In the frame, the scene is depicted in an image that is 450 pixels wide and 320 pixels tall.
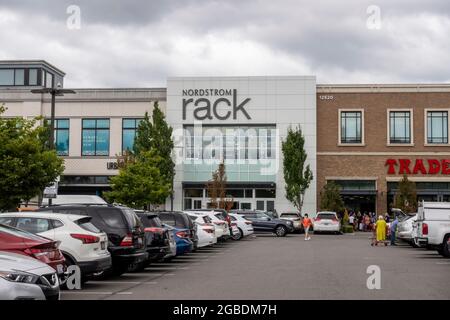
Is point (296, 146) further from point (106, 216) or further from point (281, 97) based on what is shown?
point (106, 216)

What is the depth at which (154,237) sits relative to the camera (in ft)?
60.3

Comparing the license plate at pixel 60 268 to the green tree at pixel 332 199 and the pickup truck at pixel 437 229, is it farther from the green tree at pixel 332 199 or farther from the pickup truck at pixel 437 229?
the green tree at pixel 332 199

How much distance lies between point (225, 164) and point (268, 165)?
338 cm

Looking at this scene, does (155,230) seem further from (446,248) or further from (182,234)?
(446,248)

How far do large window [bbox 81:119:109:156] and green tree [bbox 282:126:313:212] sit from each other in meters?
14.4

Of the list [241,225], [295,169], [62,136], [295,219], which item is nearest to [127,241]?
[241,225]

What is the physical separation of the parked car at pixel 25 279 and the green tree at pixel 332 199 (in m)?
42.5

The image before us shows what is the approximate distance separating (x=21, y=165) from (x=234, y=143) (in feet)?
107

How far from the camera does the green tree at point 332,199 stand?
51859 millimetres

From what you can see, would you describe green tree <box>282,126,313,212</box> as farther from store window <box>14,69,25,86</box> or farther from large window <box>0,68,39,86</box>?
store window <box>14,69,25,86</box>

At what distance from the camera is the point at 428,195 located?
56000 mm

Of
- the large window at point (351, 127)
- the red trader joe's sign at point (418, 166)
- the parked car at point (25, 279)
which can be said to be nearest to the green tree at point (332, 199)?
the large window at point (351, 127)

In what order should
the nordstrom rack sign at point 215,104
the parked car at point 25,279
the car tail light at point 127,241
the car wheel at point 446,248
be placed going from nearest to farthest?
the parked car at point 25,279, the car tail light at point 127,241, the car wheel at point 446,248, the nordstrom rack sign at point 215,104
